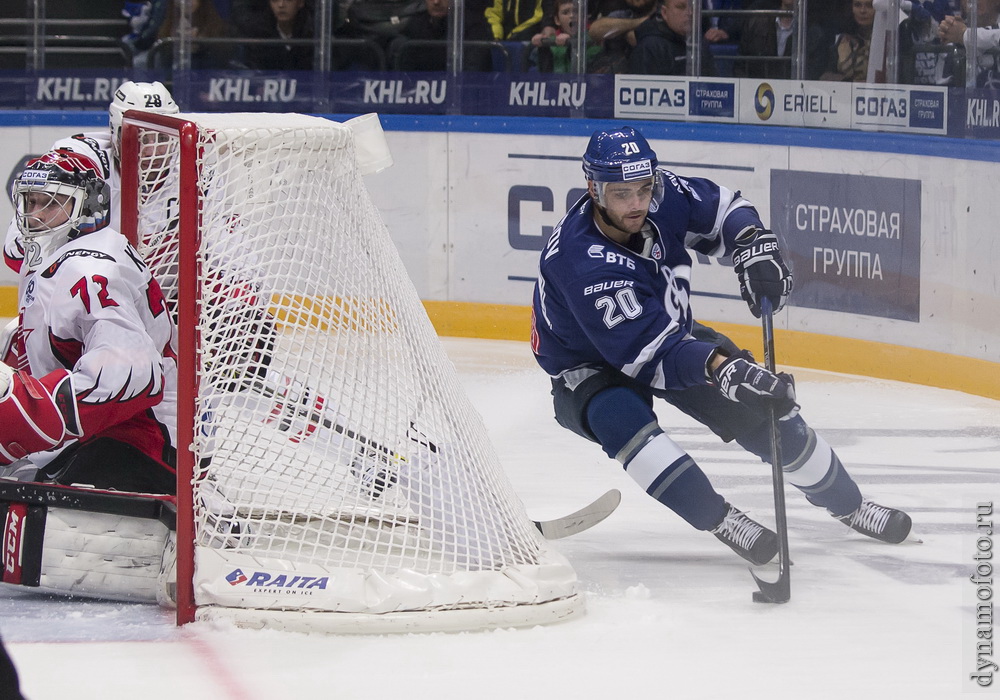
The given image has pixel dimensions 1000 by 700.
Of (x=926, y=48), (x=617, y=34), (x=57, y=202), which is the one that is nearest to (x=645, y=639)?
(x=57, y=202)

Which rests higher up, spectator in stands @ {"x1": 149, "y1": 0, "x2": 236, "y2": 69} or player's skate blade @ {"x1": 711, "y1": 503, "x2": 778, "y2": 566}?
spectator in stands @ {"x1": 149, "y1": 0, "x2": 236, "y2": 69}

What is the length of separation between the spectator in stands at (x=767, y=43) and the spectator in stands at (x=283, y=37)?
2.07 metres

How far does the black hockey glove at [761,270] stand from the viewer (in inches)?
139

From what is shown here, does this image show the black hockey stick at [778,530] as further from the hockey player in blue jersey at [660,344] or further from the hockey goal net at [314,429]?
the hockey goal net at [314,429]

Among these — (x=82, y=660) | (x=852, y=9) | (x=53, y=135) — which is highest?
(x=852, y=9)

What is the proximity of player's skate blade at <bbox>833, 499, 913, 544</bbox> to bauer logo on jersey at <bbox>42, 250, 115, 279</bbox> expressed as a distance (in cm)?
190

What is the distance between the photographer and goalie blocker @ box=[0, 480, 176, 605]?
10.1 ft

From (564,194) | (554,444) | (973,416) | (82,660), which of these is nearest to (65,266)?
(82,660)

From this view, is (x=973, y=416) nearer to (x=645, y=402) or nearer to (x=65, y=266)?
(x=645, y=402)

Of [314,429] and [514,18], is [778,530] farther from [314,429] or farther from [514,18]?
[514,18]

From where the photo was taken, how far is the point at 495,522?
10.2ft

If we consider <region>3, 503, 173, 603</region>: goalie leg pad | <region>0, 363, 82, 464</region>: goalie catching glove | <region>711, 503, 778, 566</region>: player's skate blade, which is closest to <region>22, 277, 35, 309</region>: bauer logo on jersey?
<region>0, 363, 82, 464</region>: goalie catching glove

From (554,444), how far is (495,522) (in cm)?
179

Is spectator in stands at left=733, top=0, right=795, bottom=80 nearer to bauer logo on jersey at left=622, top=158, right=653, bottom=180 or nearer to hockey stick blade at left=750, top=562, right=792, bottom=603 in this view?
bauer logo on jersey at left=622, top=158, right=653, bottom=180
